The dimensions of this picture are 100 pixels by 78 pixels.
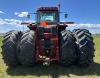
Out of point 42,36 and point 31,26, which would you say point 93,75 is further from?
point 31,26

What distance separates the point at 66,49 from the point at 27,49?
1.66 metres

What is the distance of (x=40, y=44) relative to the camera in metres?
10.2

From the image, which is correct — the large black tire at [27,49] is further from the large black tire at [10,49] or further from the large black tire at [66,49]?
the large black tire at [66,49]

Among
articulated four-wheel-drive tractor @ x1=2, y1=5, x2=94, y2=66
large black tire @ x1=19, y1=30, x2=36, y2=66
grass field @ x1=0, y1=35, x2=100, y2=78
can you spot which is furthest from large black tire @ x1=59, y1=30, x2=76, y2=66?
large black tire @ x1=19, y1=30, x2=36, y2=66

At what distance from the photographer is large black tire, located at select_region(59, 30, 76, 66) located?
390 inches

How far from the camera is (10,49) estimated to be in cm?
1021

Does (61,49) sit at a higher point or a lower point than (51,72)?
higher

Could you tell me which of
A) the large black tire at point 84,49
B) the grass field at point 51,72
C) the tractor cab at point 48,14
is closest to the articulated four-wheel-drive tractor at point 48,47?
the large black tire at point 84,49

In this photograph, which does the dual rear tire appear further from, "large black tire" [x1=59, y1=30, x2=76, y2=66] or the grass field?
the grass field

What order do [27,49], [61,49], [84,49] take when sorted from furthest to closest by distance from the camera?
[84,49] < [61,49] < [27,49]

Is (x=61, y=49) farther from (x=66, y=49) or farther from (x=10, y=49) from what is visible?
(x=10, y=49)

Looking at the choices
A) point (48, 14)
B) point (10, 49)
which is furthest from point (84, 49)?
point (10, 49)

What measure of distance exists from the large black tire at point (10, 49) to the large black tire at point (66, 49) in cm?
202

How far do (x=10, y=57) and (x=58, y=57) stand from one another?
7.04ft
